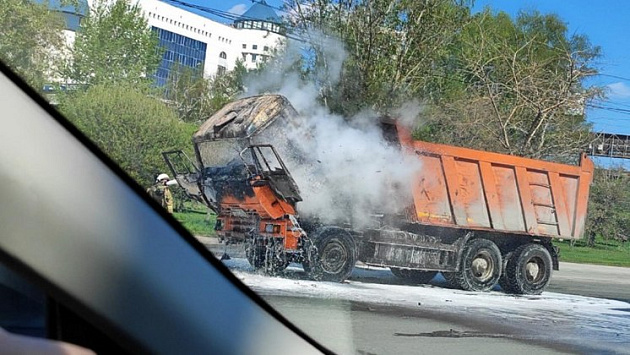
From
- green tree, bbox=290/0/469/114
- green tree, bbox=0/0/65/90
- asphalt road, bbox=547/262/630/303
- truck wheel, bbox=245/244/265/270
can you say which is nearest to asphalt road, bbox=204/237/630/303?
asphalt road, bbox=547/262/630/303

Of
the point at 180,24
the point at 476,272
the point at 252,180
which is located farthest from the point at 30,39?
the point at 476,272

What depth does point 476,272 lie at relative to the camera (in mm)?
4605

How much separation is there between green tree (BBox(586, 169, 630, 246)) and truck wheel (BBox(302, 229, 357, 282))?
135 cm

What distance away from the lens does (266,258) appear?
3.76 m

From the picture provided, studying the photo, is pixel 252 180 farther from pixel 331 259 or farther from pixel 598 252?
pixel 598 252

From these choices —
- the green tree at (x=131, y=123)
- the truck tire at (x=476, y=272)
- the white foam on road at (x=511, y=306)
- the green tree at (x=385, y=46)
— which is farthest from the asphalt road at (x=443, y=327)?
the green tree at (x=385, y=46)

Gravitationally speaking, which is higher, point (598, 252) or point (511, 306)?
point (598, 252)

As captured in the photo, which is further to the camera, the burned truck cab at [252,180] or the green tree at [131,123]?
the burned truck cab at [252,180]

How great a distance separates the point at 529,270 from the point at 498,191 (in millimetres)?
545

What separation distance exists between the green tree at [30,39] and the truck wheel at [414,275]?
252 centimetres

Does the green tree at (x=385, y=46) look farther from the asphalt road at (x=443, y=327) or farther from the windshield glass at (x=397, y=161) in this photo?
the asphalt road at (x=443, y=327)

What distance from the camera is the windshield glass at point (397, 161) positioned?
121 inches

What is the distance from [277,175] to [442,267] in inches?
45.7

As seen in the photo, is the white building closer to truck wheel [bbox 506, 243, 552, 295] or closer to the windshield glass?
the windshield glass
